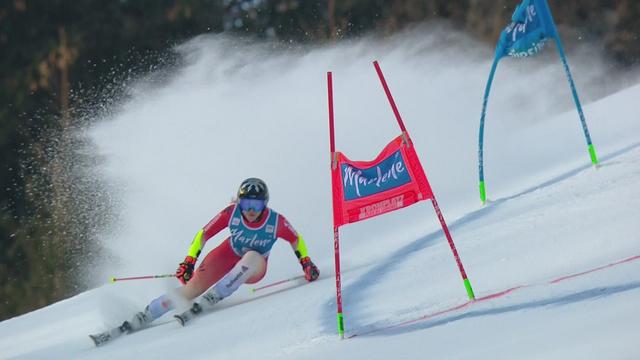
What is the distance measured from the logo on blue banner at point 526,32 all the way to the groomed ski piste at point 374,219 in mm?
1105

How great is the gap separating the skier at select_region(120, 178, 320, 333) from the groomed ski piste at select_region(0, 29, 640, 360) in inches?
6.0

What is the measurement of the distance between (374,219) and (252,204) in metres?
2.88

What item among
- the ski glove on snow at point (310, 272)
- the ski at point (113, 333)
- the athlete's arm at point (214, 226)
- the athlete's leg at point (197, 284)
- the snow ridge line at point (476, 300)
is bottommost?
the snow ridge line at point (476, 300)

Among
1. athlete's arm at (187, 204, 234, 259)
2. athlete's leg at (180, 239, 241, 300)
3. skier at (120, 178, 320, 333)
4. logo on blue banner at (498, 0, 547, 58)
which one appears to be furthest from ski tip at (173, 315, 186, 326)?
logo on blue banner at (498, 0, 547, 58)

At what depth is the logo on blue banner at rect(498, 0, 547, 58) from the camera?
21.3 ft

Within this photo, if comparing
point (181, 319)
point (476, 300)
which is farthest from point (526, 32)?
point (181, 319)

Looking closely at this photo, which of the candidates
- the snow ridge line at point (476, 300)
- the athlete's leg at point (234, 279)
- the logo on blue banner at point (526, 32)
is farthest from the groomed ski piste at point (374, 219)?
the logo on blue banner at point (526, 32)

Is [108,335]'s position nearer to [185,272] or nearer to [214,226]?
[185,272]

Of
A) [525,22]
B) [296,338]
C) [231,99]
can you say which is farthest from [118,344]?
[231,99]

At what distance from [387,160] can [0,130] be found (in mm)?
19875

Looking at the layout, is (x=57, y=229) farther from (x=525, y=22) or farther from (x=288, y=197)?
(x=525, y=22)

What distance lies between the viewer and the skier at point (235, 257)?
18.6ft

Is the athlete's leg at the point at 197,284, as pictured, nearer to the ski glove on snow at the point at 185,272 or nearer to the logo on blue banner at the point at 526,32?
the ski glove on snow at the point at 185,272

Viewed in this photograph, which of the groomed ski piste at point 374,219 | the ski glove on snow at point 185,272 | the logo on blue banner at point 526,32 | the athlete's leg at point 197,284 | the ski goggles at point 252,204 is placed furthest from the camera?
the logo on blue banner at point 526,32
